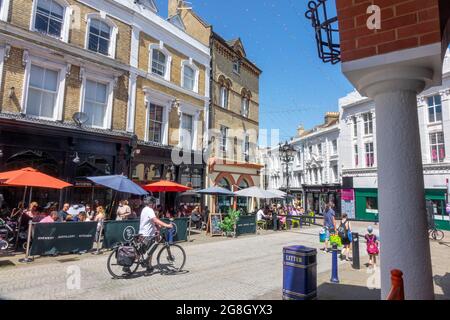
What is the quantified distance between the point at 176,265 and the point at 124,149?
27.8 ft

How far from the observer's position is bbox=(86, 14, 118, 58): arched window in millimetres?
14594

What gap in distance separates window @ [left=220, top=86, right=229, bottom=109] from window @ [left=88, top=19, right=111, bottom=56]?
9.73 m

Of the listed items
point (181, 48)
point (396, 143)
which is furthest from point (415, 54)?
point (181, 48)

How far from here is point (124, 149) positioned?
1510 cm

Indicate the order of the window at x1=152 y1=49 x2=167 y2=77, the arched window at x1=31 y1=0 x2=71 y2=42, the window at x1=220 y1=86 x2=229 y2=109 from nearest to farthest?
the arched window at x1=31 y1=0 x2=71 y2=42 < the window at x1=152 y1=49 x2=167 y2=77 < the window at x1=220 y1=86 x2=229 y2=109

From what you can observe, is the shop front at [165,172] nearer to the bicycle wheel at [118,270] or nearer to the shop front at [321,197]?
the bicycle wheel at [118,270]

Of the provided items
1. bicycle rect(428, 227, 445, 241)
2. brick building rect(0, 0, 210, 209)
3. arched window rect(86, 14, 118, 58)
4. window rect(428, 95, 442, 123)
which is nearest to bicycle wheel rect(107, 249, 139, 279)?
brick building rect(0, 0, 210, 209)

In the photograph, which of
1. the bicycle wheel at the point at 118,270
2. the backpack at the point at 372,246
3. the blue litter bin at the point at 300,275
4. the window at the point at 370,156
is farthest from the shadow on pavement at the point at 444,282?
the window at the point at 370,156

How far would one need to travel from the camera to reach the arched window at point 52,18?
41.9 feet

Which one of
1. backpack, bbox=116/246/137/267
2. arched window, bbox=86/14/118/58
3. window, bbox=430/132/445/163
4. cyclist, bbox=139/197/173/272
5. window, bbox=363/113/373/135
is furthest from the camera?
window, bbox=363/113/373/135

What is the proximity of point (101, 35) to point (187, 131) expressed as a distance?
23.8ft

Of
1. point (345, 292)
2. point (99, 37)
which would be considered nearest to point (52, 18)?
point (99, 37)

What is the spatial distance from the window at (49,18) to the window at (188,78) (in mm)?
7940

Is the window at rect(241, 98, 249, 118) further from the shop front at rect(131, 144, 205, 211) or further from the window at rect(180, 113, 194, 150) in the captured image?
the shop front at rect(131, 144, 205, 211)
